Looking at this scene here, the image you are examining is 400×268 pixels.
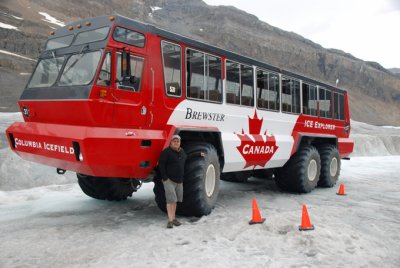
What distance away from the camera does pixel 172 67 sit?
6414 millimetres

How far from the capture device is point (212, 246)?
5.19 meters

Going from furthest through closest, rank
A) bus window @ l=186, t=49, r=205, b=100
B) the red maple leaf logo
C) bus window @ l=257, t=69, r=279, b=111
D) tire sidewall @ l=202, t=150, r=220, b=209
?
bus window @ l=257, t=69, r=279, b=111
the red maple leaf logo
bus window @ l=186, t=49, r=205, b=100
tire sidewall @ l=202, t=150, r=220, b=209

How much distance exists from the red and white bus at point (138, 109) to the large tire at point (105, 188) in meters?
0.02

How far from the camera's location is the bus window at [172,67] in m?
6.28

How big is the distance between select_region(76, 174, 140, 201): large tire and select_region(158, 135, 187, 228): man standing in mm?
1566

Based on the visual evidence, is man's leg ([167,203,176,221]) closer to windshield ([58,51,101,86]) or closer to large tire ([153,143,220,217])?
large tire ([153,143,220,217])

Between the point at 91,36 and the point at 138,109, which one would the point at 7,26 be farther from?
the point at 138,109

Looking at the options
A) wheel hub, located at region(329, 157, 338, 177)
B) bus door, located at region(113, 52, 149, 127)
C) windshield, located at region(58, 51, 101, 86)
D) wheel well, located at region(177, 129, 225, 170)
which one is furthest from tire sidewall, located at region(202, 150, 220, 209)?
wheel hub, located at region(329, 157, 338, 177)

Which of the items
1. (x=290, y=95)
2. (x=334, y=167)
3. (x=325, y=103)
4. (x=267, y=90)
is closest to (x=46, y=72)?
(x=267, y=90)

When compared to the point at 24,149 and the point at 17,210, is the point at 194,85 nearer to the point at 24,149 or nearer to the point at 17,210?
the point at 24,149

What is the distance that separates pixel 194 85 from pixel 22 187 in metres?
5.52

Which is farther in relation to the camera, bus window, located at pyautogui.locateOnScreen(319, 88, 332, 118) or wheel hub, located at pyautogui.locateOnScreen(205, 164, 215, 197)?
bus window, located at pyautogui.locateOnScreen(319, 88, 332, 118)

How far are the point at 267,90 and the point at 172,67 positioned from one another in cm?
318

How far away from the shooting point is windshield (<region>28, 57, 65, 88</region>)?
6156 mm
